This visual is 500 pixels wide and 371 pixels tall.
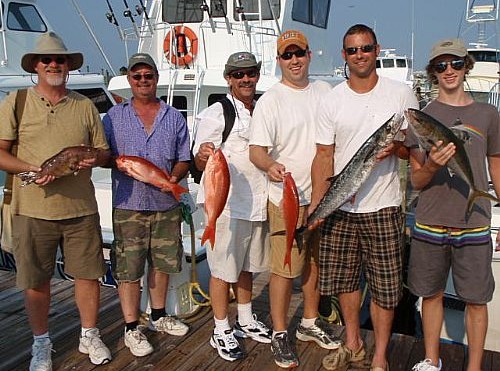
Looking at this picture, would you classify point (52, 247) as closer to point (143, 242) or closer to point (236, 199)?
point (143, 242)

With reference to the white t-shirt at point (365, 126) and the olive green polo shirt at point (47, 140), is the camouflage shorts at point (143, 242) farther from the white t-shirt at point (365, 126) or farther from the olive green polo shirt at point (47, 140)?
the white t-shirt at point (365, 126)

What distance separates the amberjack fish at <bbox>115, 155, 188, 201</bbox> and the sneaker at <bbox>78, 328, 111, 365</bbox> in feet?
4.16

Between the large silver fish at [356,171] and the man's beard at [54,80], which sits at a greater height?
the man's beard at [54,80]

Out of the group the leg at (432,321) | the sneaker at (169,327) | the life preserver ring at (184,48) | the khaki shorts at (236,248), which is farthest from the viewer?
the life preserver ring at (184,48)

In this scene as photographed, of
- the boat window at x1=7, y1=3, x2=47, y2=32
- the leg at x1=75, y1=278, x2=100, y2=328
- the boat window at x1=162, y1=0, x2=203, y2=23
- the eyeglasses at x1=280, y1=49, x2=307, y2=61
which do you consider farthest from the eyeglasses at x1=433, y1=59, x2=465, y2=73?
the boat window at x1=7, y1=3, x2=47, y2=32

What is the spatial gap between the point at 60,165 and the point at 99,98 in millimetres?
7932

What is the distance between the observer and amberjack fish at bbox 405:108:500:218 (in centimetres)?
268

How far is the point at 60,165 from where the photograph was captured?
3.08 m

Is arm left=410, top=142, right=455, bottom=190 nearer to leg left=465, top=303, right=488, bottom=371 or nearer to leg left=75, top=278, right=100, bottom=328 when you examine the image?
leg left=465, top=303, right=488, bottom=371

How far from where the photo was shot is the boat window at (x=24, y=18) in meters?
10.2

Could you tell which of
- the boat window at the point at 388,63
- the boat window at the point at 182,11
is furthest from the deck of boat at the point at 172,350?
the boat window at the point at 388,63

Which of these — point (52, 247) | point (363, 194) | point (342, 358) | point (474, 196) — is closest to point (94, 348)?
point (52, 247)

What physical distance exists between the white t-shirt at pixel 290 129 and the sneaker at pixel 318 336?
3.55ft

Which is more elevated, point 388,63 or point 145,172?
point 388,63
